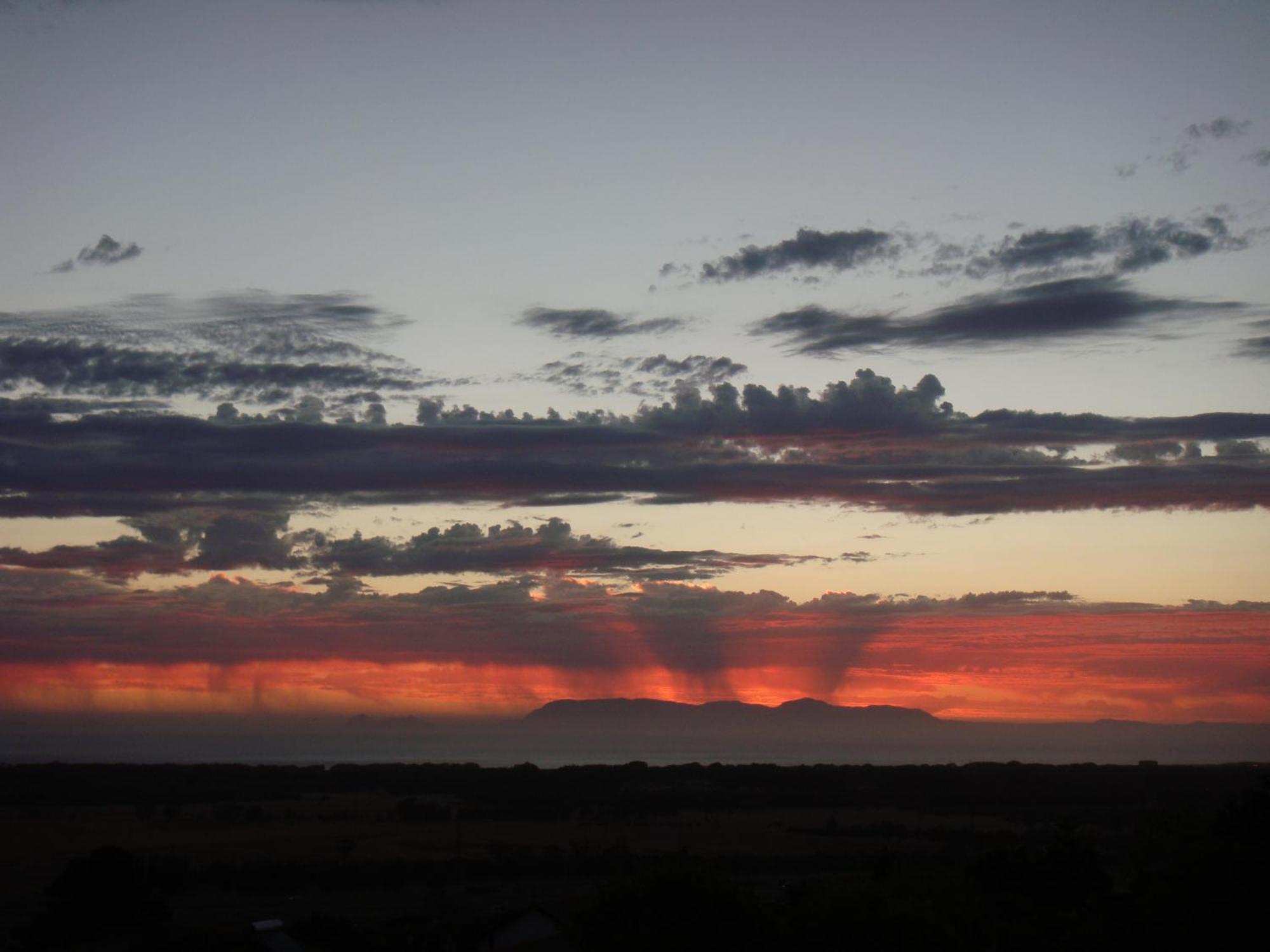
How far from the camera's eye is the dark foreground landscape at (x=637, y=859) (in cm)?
2703

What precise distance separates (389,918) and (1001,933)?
21.4 m

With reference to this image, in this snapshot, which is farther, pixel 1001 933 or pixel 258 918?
pixel 258 918

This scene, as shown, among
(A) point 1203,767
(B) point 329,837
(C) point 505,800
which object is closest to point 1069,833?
(B) point 329,837

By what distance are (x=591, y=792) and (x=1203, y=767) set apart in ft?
217

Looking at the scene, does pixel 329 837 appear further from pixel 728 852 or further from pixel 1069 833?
pixel 1069 833

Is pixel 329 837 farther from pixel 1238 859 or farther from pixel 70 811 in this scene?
pixel 1238 859

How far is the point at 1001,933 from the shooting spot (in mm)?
28156

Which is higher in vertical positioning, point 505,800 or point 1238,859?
point 1238,859

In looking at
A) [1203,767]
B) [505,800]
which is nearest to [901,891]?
[505,800]

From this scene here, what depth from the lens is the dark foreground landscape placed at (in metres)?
27.0

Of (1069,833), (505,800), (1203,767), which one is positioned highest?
(1069,833)

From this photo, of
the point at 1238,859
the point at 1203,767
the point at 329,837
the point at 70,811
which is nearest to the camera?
the point at 1238,859

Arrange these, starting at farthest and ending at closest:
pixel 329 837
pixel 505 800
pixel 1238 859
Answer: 1. pixel 505 800
2. pixel 329 837
3. pixel 1238 859

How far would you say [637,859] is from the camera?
52.5 meters
